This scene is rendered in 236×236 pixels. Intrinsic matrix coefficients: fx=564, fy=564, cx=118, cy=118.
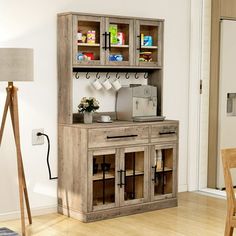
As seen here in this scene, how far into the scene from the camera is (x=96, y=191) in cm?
502

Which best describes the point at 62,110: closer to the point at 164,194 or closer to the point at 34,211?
the point at 34,211

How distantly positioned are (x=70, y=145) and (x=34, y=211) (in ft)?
2.22

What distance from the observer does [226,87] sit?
622 cm

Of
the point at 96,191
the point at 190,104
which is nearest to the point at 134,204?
the point at 96,191

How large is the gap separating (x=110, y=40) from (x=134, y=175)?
1.24 meters

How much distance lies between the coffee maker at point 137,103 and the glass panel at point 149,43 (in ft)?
0.93

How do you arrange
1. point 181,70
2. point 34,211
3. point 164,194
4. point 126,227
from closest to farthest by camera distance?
point 126,227, point 34,211, point 164,194, point 181,70

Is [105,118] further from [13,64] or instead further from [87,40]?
[13,64]

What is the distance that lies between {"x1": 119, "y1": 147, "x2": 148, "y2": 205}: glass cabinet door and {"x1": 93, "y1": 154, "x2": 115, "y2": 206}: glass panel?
0.15 m

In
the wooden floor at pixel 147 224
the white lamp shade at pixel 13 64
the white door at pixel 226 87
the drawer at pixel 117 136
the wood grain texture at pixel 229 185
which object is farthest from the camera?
the white door at pixel 226 87

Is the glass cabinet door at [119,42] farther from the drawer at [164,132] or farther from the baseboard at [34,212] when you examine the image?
the baseboard at [34,212]

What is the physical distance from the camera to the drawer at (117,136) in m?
4.78

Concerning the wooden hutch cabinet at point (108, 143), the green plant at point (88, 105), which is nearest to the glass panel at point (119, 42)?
the wooden hutch cabinet at point (108, 143)

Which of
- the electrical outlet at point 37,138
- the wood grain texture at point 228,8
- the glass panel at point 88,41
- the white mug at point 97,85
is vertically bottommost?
the electrical outlet at point 37,138
